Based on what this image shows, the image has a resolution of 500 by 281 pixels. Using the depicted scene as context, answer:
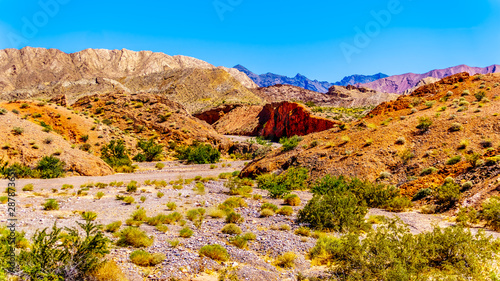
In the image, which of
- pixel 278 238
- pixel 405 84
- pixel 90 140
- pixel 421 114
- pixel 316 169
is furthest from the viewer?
pixel 405 84

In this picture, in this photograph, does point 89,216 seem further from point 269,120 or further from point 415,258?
point 269,120

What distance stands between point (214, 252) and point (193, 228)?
Result: 2129 mm

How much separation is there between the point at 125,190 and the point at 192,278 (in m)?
10.2

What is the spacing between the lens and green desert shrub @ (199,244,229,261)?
6082 mm

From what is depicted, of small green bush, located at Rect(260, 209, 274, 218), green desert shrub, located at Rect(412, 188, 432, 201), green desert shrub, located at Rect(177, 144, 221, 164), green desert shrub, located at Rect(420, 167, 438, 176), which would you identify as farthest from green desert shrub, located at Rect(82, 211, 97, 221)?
green desert shrub, located at Rect(177, 144, 221, 164)

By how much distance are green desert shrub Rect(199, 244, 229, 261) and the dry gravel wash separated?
138 mm

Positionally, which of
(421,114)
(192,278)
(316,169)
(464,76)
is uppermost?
(464,76)

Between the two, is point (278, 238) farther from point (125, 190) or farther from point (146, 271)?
point (125, 190)

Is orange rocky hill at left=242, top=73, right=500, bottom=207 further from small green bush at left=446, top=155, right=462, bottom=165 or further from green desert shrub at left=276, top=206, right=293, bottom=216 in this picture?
green desert shrub at left=276, top=206, right=293, bottom=216

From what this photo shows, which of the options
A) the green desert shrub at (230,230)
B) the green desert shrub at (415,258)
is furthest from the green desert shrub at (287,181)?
the green desert shrub at (415,258)

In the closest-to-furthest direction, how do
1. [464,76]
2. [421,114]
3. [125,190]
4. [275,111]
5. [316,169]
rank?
[125,190] → [316,169] → [421,114] → [464,76] → [275,111]

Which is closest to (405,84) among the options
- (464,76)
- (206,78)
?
(206,78)

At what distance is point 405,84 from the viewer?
195 metres

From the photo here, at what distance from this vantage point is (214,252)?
6141 millimetres
